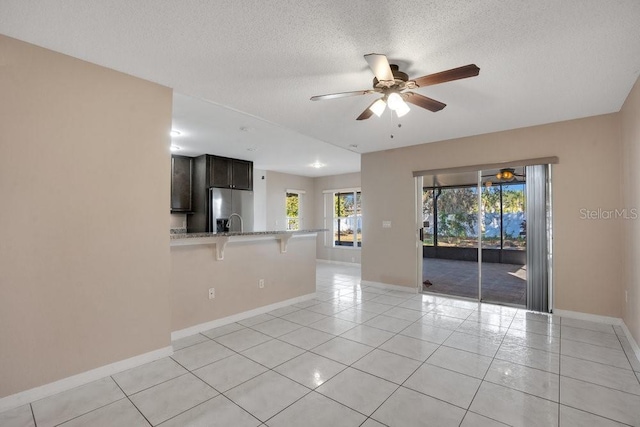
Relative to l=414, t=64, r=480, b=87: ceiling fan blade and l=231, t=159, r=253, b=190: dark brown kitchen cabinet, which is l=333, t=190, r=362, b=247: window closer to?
l=231, t=159, r=253, b=190: dark brown kitchen cabinet

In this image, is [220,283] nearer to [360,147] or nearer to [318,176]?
[360,147]

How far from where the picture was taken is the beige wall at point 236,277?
124 inches

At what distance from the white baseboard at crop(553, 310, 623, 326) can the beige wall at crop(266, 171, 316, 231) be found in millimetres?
6271

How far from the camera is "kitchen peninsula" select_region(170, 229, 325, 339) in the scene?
10.3 feet

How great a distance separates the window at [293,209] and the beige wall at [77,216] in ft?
19.8

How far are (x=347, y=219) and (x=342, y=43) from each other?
666 centimetres

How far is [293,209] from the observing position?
895 cm

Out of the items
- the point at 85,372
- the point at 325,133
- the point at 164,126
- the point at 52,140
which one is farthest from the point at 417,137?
the point at 85,372

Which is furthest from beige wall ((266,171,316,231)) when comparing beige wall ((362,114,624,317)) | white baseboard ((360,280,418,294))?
beige wall ((362,114,624,317))

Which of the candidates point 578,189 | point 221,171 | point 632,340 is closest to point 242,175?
point 221,171

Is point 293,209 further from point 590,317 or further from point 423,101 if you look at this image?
point 590,317

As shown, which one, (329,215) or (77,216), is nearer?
(77,216)

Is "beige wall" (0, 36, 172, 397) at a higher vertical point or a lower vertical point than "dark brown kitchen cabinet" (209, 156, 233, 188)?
lower

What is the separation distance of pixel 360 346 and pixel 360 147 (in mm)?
3404
